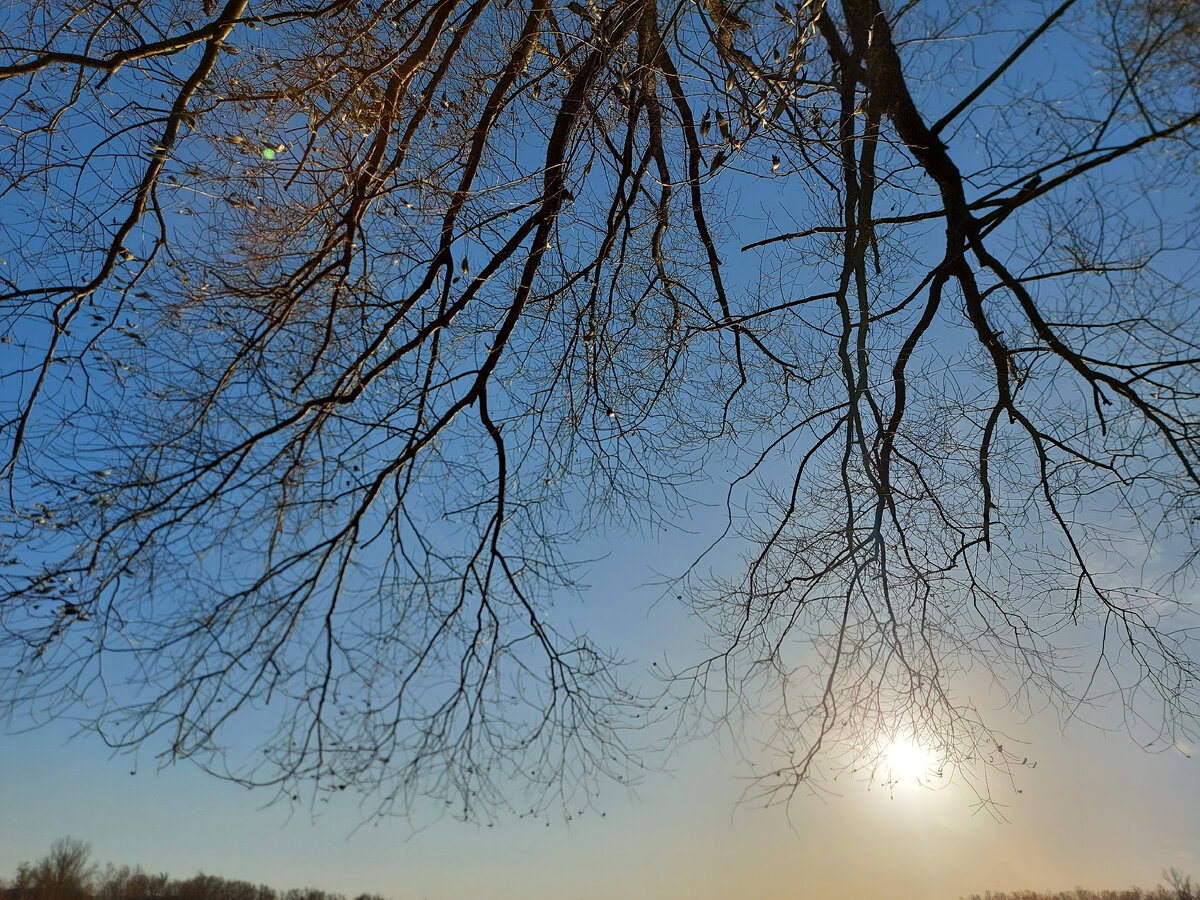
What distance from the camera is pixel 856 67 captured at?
109 inches

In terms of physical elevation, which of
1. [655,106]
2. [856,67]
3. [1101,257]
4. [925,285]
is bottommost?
[1101,257]

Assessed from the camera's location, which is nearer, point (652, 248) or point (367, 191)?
point (367, 191)

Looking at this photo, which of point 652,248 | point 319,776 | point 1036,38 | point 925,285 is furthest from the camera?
point 652,248

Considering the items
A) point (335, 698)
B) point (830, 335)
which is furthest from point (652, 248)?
point (335, 698)

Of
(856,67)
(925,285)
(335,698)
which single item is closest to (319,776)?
(335,698)

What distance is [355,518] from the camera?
2777 millimetres

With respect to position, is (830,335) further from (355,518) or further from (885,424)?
(355,518)

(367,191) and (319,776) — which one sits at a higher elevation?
(367,191)

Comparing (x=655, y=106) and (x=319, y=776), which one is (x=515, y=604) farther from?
(x=655, y=106)

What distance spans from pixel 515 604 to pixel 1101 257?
2.29 metres

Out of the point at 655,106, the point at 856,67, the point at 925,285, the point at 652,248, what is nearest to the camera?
the point at 856,67

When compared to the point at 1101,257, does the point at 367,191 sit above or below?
above

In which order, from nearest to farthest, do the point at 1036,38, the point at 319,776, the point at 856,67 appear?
the point at 319,776, the point at 1036,38, the point at 856,67

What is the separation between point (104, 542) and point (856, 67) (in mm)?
2977
